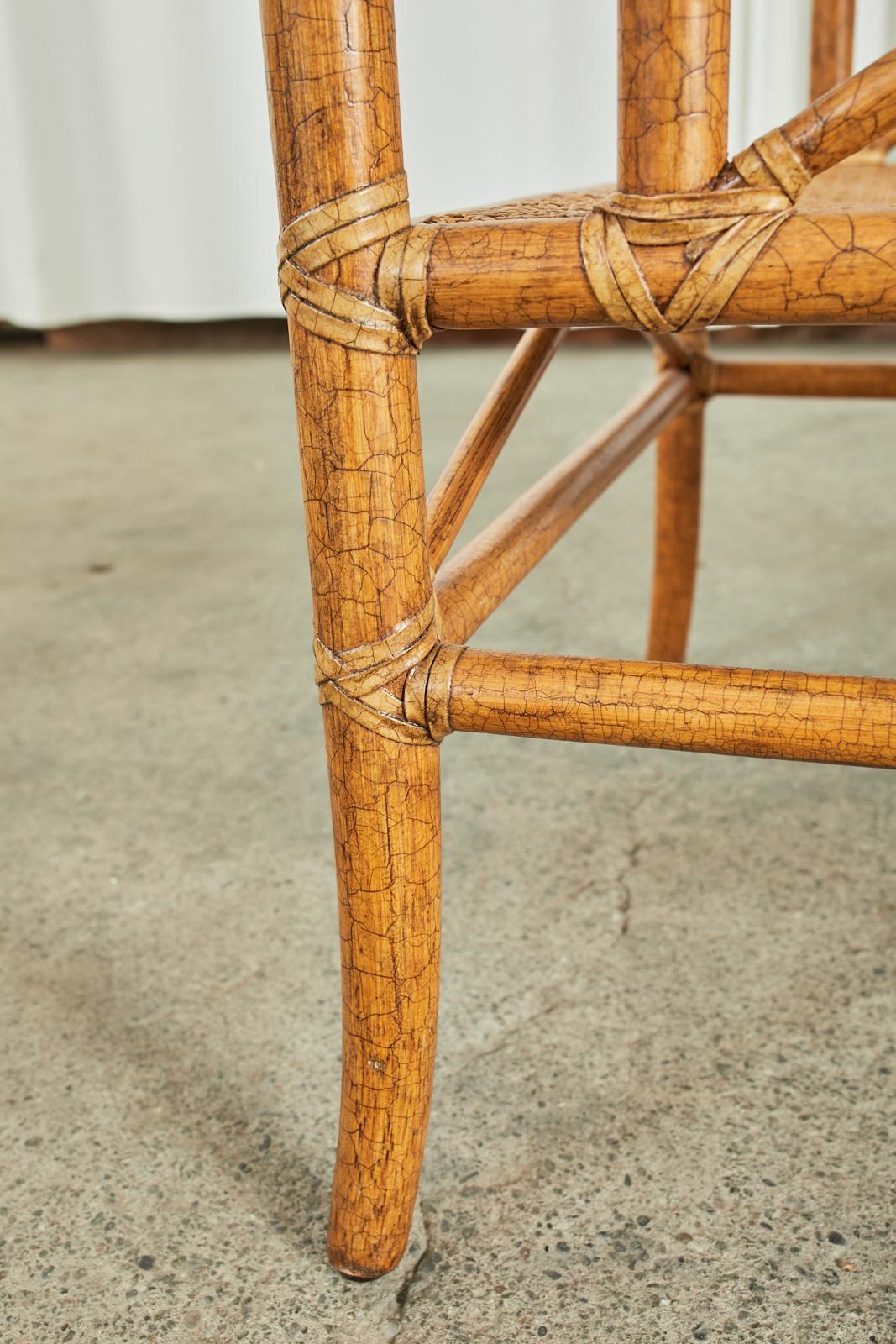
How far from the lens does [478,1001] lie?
796 mm

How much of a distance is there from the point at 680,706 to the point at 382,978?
0.58 feet

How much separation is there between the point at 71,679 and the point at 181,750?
221mm

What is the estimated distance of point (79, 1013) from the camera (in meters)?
0.80

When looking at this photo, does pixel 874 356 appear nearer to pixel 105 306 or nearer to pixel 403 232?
pixel 105 306

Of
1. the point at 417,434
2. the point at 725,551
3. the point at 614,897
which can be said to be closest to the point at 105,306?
the point at 725,551

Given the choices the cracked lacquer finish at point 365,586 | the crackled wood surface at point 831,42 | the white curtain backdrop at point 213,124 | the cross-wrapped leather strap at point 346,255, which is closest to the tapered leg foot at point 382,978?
the cracked lacquer finish at point 365,586

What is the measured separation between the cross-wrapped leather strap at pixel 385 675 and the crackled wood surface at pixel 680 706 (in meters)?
0.02

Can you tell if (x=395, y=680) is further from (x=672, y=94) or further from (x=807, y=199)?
(x=807, y=199)

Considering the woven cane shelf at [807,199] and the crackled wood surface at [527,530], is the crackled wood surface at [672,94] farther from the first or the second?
the crackled wood surface at [527,530]

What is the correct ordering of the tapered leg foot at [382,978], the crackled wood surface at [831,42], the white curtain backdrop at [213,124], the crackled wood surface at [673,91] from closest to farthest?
the crackled wood surface at [673,91] < the tapered leg foot at [382,978] < the crackled wood surface at [831,42] < the white curtain backdrop at [213,124]

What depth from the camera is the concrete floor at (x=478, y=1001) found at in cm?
59

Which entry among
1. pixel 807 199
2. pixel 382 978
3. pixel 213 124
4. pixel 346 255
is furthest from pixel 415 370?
pixel 213 124

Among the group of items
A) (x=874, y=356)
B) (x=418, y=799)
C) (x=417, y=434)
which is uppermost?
(x=417, y=434)

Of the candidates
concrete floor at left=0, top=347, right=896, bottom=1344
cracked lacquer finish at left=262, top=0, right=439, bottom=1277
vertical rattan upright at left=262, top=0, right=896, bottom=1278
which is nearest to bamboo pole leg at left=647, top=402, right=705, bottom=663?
concrete floor at left=0, top=347, right=896, bottom=1344
